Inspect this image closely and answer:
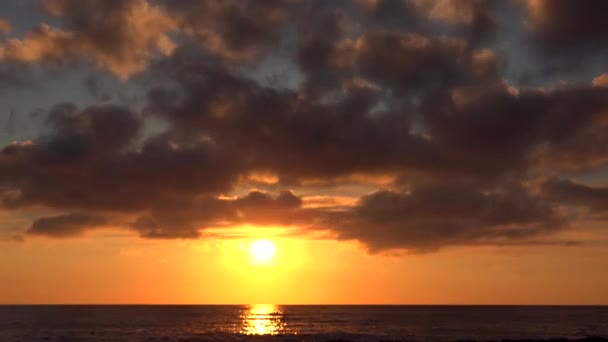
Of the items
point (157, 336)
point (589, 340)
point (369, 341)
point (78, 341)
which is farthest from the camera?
point (157, 336)

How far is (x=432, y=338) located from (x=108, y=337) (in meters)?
50.9

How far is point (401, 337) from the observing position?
100375 millimetres

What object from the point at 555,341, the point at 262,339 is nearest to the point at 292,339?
the point at 262,339

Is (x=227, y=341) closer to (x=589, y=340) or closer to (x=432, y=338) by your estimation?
(x=432, y=338)

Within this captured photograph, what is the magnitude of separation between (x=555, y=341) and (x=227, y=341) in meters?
43.0

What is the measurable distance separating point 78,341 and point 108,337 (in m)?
7.43

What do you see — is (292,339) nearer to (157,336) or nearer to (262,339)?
(262,339)

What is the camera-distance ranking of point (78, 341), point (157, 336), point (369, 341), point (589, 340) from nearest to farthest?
point (589, 340) → point (369, 341) → point (78, 341) → point (157, 336)

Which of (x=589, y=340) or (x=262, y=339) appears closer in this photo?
(x=589, y=340)

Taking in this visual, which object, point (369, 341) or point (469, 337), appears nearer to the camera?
point (369, 341)

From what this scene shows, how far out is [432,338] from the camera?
325ft

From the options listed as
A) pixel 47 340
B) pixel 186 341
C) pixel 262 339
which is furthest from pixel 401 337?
pixel 47 340

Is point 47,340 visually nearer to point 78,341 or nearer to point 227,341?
point 78,341

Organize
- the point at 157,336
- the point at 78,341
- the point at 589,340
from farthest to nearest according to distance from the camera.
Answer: the point at 157,336 → the point at 78,341 → the point at 589,340
